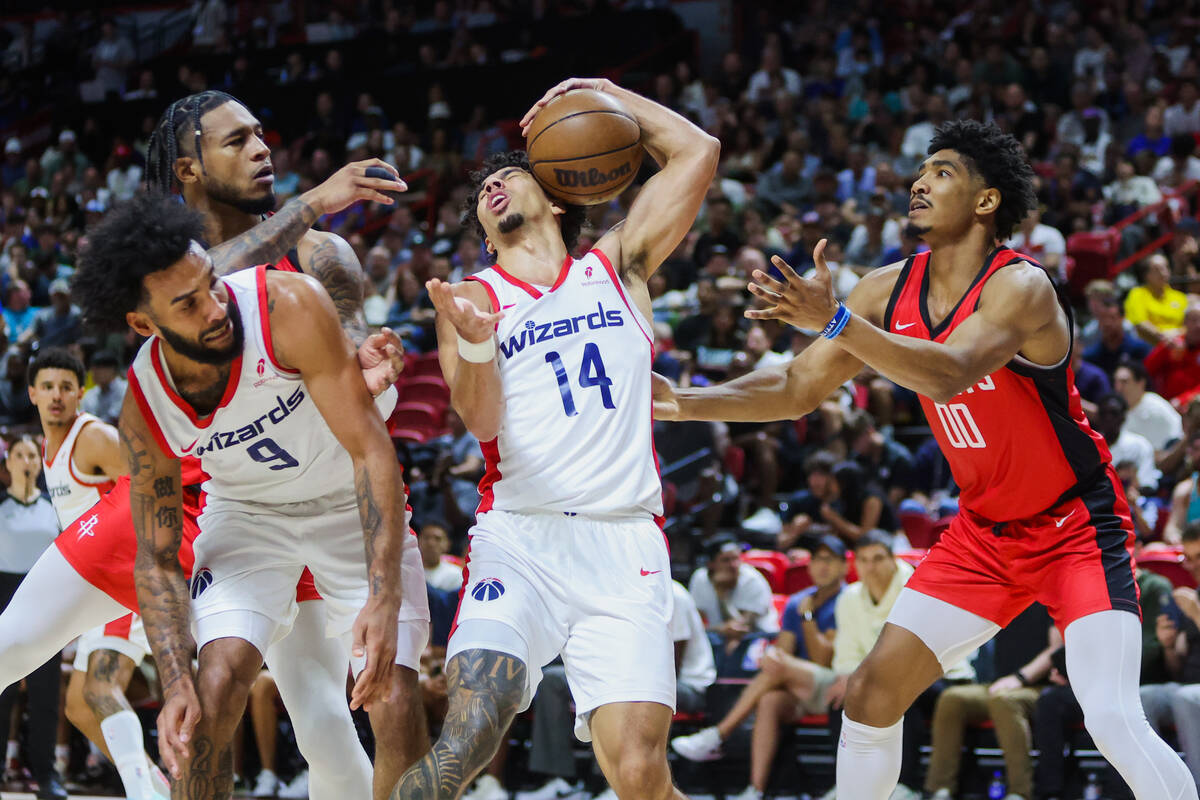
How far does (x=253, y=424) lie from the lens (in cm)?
372

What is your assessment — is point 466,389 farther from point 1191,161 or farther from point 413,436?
point 1191,161

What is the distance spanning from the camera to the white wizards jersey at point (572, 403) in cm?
366

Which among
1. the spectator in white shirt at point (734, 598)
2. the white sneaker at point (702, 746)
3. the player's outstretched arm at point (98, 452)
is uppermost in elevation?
the player's outstretched arm at point (98, 452)

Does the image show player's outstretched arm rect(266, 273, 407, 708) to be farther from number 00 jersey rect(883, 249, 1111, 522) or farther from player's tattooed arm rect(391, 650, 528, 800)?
number 00 jersey rect(883, 249, 1111, 522)

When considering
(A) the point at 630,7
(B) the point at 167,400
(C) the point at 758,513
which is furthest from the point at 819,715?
(A) the point at 630,7

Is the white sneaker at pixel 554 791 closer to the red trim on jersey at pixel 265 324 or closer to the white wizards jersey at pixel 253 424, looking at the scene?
the white wizards jersey at pixel 253 424

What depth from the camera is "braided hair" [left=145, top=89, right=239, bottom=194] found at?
173 inches

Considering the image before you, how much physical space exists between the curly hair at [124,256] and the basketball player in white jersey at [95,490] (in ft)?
8.04

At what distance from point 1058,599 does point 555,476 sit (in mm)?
1693

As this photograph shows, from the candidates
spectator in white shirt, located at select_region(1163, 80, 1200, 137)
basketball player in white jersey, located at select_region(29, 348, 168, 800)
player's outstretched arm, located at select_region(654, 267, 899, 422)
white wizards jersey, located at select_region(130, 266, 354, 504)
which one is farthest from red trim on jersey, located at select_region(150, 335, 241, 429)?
spectator in white shirt, located at select_region(1163, 80, 1200, 137)

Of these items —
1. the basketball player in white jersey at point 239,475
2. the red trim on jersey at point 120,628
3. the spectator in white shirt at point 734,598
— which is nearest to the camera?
the basketball player in white jersey at point 239,475

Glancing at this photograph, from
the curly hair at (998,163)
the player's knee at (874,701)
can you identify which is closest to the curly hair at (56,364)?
the player's knee at (874,701)

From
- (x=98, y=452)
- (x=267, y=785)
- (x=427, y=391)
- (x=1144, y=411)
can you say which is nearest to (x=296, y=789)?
(x=267, y=785)

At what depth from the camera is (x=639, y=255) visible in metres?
4.02
